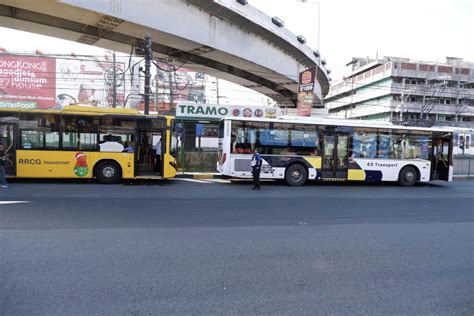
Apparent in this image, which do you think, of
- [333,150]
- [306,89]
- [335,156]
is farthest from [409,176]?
[306,89]

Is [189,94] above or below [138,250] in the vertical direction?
above

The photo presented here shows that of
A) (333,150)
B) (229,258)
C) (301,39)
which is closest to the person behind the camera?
(229,258)

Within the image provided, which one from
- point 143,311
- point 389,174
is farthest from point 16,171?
point 389,174

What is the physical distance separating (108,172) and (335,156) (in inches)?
366

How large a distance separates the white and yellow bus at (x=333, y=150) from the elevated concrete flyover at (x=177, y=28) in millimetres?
4501

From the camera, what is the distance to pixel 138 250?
17.9 feet

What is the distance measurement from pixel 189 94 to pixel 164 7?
41084 millimetres

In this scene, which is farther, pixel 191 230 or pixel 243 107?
pixel 243 107

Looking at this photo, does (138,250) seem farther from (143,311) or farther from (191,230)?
(143,311)

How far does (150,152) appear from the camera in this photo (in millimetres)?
15203

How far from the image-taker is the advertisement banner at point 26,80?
57438 millimetres

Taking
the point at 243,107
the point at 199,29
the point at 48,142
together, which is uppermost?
the point at 199,29

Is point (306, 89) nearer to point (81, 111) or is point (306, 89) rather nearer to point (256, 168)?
point (256, 168)

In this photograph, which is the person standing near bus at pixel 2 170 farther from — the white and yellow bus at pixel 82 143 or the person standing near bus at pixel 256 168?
the person standing near bus at pixel 256 168
